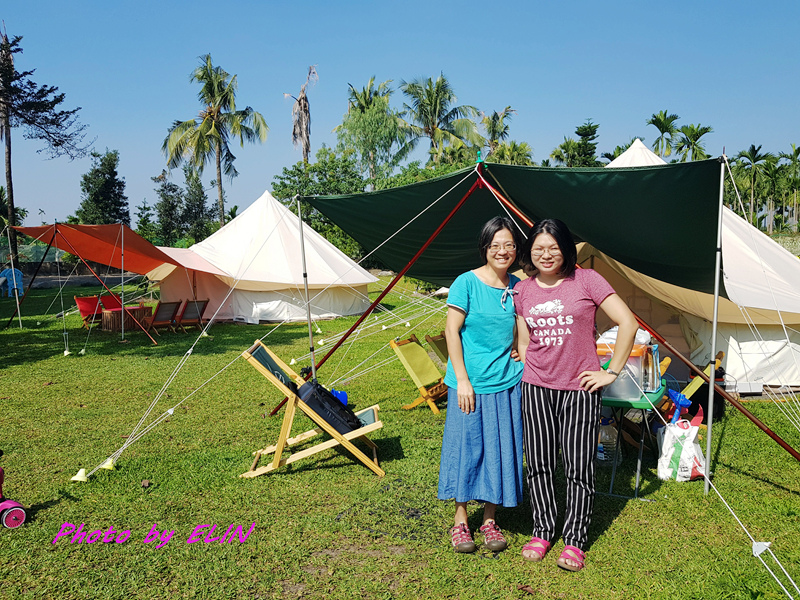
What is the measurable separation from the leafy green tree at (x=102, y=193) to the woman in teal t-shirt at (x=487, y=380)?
33.1 m

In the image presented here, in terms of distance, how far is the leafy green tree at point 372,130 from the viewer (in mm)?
32219

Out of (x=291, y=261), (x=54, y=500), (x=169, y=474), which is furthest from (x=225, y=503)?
(x=291, y=261)

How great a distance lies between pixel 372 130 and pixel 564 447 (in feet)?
103

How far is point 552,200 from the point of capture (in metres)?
3.99

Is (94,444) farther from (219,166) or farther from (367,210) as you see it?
(219,166)

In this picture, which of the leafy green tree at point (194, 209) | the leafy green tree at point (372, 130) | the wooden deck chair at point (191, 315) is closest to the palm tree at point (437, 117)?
the leafy green tree at point (372, 130)

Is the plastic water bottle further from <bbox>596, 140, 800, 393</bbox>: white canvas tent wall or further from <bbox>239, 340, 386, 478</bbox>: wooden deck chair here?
<bbox>596, 140, 800, 393</bbox>: white canvas tent wall

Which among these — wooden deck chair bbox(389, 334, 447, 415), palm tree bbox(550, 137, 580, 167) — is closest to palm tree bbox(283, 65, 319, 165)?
palm tree bbox(550, 137, 580, 167)

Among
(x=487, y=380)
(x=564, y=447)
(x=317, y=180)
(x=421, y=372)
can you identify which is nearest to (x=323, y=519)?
(x=487, y=380)

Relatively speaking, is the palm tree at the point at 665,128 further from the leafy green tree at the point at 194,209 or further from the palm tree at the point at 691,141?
the leafy green tree at the point at 194,209

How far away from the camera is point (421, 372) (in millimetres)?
5582

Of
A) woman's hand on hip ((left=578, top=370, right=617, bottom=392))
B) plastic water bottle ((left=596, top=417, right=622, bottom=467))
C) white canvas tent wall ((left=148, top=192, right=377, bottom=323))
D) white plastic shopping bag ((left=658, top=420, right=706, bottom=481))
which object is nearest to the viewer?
woman's hand on hip ((left=578, top=370, right=617, bottom=392))

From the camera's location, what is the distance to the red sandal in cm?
286

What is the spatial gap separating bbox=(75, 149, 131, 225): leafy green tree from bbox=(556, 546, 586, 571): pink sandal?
3358 centimetres
